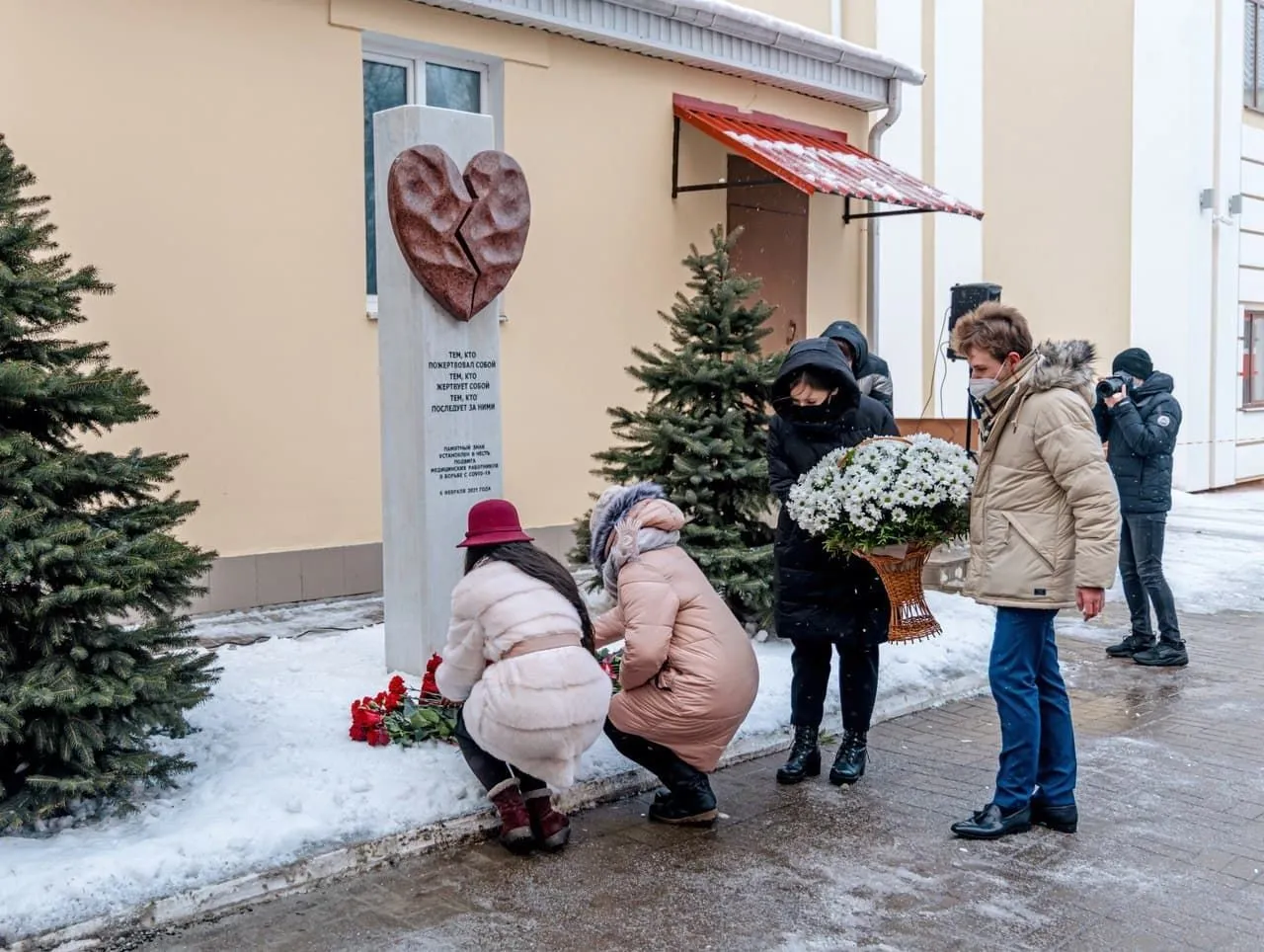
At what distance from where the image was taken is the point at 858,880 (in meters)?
4.53

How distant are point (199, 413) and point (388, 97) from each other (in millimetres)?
2821

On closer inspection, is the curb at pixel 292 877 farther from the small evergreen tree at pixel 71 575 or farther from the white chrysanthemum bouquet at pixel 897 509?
the white chrysanthemum bouquet at pixel 897 509

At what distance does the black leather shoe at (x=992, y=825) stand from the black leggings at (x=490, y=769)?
1.61 metres

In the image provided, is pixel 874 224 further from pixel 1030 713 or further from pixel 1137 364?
pixel 1030 713

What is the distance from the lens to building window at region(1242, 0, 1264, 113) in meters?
18.5

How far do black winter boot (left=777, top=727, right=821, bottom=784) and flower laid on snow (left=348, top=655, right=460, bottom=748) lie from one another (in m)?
1.44

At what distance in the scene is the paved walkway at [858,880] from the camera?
161 inches

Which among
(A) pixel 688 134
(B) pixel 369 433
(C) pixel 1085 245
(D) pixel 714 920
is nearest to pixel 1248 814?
(D) pixel 714 920

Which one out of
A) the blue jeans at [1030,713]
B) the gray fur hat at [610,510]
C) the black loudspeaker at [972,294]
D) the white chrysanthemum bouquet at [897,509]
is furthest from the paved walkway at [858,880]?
the black loudspeaker at [972,294]

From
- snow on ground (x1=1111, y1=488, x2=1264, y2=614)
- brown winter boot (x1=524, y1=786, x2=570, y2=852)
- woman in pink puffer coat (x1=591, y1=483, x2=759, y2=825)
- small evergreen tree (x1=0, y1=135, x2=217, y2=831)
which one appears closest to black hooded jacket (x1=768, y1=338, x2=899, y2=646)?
woman in pink puffer coat (x1=591, y1=483, x2=759, y2=825)

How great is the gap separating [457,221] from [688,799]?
3039 mm

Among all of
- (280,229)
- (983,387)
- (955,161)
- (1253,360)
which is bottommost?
(983,387)

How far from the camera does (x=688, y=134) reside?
1109 cm

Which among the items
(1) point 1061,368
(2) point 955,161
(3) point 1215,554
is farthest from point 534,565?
(2) point 955,161
